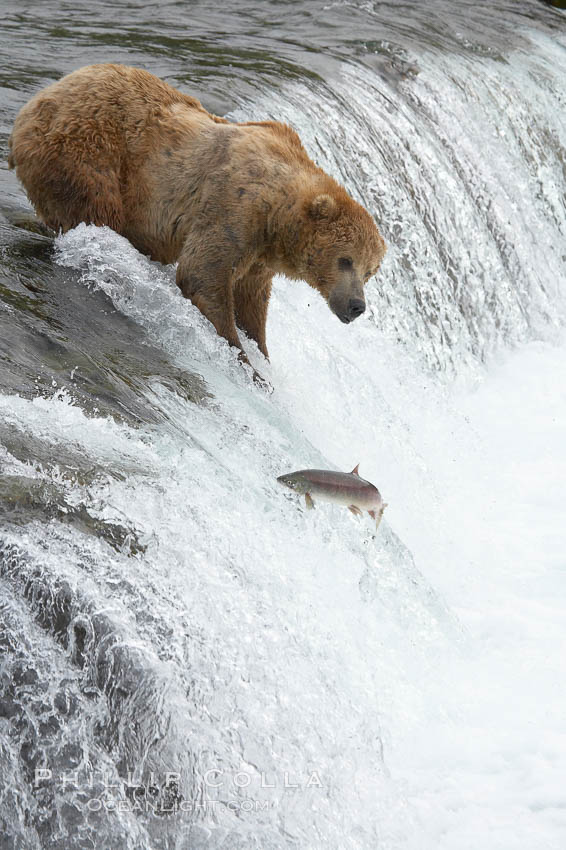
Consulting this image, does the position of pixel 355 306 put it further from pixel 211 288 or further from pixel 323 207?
pixel 211 288

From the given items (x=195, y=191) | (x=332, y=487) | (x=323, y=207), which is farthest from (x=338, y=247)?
(x=332, y=487)

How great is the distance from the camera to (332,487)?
342 centimetres

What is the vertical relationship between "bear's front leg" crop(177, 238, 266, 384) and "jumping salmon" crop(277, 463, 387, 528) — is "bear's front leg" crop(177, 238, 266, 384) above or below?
above

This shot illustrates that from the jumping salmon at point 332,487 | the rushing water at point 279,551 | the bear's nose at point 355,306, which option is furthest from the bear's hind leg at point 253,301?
the jumping salmon at point 332,487

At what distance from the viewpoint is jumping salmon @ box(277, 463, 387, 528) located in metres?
3.41

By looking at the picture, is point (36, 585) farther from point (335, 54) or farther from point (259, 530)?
point (335, 54)

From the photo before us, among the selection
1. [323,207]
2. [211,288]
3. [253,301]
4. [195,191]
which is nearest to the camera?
[323,207]

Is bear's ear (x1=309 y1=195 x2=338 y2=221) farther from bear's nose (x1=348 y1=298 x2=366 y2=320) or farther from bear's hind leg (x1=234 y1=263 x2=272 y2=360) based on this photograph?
bear's hind leg (x1=234 y1=263 x2=272 y2=360)

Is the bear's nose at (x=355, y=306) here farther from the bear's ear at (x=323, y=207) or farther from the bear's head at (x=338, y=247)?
the bear's ear at (x=323, y=207)

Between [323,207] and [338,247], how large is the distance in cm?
19

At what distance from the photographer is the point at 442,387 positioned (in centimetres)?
689

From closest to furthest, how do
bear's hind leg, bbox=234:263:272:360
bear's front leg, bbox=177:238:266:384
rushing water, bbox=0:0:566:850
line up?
rushing water, bbox=0:0:566:850 → bear's front leg, bbox=177:238:266:384 → bear's hind leg, bbox=234:263:272:360

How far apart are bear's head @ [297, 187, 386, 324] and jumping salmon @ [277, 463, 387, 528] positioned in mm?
1032

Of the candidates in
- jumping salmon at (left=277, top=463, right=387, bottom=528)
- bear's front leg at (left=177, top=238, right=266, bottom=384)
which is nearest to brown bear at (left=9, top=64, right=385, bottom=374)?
bear's front leg at (left=177, top=238, right=266, bottom=384)
